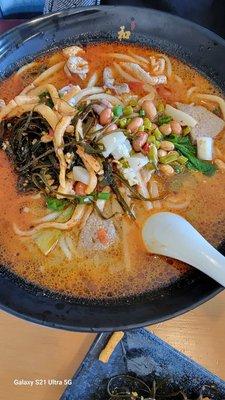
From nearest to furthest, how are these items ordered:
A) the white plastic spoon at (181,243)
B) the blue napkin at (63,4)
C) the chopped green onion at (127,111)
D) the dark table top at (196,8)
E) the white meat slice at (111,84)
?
the white plastic spoon at (181,243)
the chopped green onion at (127,111)
the white meat slice at (111,84)
the blue napkin at (63,4)
the dark table top at (196,8)

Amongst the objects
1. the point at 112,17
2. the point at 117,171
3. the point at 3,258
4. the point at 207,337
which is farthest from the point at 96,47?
the point at 207,337

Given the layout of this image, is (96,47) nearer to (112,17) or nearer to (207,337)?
(112,17)

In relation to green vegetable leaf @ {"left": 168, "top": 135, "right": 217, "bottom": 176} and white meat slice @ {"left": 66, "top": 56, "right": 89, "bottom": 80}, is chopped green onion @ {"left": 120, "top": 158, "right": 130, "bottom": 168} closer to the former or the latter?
green vegetable leaf @ {"left": 168, "top": 135, "right": 217, "bottom": 176}

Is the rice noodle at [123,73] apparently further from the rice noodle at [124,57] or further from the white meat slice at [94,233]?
the white meat slice at [94,233]

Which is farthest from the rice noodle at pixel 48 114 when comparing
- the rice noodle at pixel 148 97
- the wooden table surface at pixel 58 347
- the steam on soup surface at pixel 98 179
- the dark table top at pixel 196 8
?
the dark table top at pixel 196 8

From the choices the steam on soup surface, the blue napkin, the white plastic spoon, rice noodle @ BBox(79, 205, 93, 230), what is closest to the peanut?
the steam on soup surface

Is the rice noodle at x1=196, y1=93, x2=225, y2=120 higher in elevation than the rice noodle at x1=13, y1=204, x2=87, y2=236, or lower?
higher
